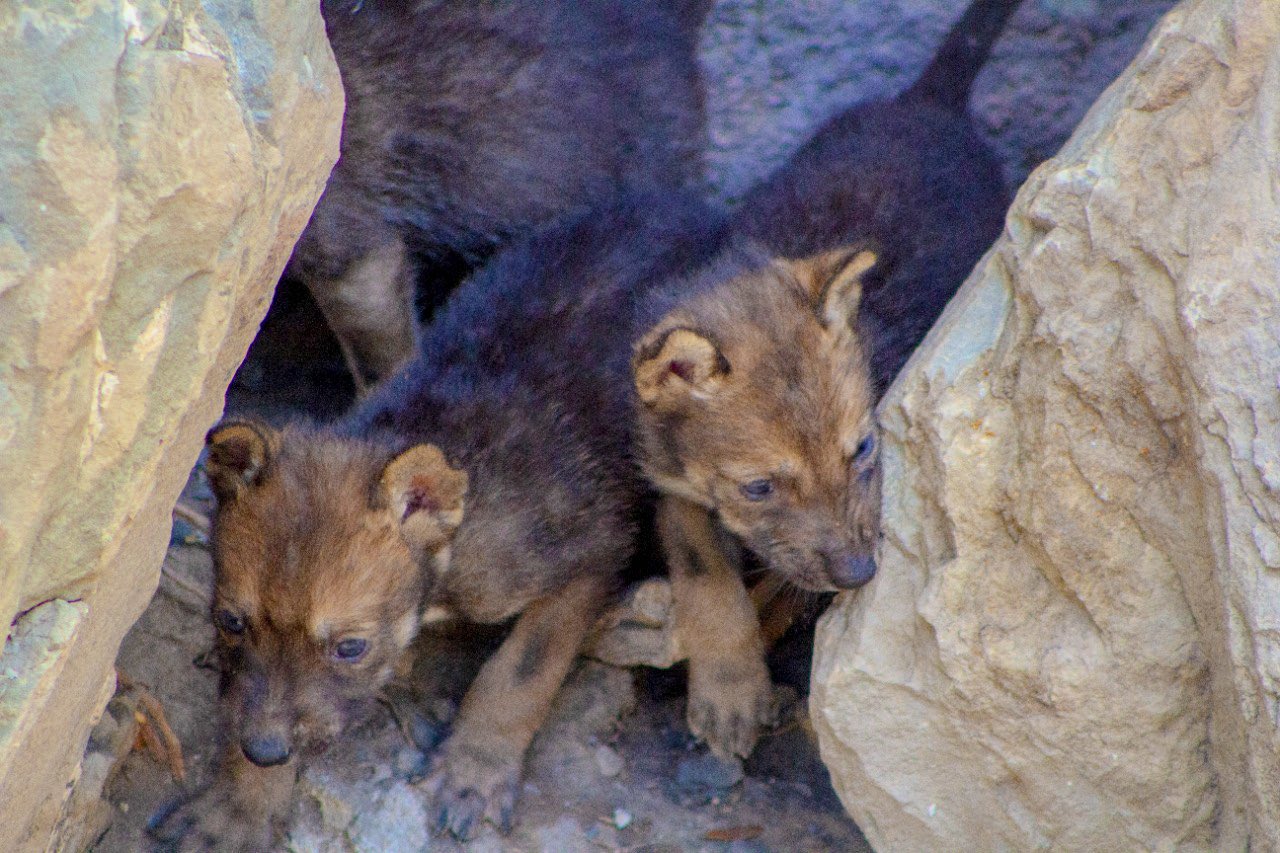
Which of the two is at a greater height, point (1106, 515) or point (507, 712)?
point (1106, 515)

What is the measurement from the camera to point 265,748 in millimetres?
2920

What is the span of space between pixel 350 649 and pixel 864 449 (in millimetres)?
1299

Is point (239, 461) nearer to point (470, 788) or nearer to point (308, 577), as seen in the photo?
point (308, 577)

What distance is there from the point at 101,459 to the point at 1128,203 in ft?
5.85

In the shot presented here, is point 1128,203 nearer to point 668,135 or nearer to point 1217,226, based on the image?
point 1217,226

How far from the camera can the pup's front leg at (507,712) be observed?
3.28 metres

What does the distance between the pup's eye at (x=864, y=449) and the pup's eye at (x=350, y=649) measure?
123 centimetres

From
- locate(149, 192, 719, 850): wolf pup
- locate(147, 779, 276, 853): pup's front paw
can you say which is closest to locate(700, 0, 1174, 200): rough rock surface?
locate(149, 192, 719, 850): wolf pup

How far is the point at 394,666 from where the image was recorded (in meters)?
3.12

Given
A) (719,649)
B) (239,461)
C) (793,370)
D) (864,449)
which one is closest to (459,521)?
(239,461)

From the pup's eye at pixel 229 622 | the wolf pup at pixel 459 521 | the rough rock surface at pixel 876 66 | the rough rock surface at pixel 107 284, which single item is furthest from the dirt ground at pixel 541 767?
the rough rock surface at pixel 876 66

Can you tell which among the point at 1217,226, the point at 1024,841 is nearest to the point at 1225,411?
the point at 1217,226

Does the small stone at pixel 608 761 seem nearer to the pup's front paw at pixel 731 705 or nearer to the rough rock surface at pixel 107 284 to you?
the pup's front paw at pixel 731 705

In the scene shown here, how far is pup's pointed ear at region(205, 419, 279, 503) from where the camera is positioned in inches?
120
